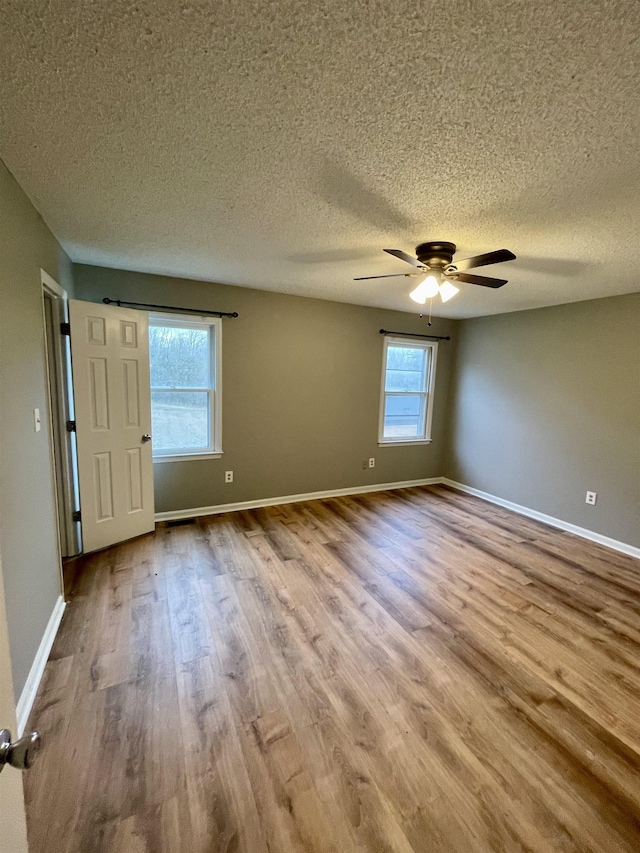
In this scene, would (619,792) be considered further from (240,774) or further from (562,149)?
(562,149)

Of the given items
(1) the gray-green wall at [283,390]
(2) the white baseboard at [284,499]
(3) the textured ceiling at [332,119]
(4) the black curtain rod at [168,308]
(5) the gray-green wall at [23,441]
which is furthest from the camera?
(2) the white baseboard at [284,499]

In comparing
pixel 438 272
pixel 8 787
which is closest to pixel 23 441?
pixel 8 787

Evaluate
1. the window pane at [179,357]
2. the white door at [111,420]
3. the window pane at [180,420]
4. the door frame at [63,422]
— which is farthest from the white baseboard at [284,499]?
the window pane at [179,357]

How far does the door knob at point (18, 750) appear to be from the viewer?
59 cm

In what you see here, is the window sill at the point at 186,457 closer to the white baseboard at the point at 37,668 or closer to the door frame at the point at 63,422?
the door frame at the point at 63,422

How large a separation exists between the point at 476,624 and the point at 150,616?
2.04 m

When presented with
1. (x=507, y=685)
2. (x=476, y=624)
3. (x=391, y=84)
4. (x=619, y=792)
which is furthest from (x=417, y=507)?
(x=391, y=84)

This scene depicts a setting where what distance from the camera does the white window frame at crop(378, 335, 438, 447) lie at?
15.4 feet

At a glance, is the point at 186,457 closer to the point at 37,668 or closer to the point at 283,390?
the point at 283,390

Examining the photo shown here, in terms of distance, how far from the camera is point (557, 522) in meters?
3.84

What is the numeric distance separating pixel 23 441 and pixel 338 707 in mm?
1927

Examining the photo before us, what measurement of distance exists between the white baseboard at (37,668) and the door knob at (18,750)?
3.15 ft

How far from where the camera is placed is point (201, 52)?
98 centimetres

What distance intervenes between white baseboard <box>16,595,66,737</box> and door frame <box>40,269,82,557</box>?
522 millimetres
